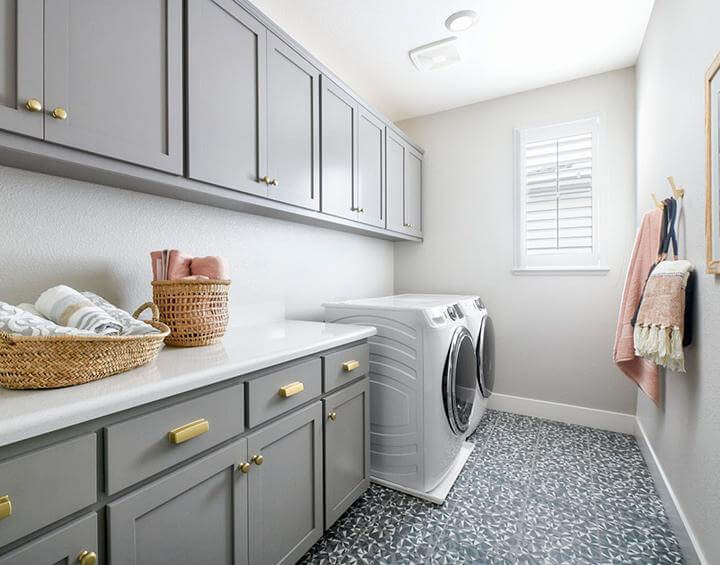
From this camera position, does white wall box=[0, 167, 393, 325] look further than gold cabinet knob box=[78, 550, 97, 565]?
Yes

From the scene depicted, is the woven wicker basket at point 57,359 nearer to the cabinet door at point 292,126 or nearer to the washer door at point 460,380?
the cabinet door at point 292,126

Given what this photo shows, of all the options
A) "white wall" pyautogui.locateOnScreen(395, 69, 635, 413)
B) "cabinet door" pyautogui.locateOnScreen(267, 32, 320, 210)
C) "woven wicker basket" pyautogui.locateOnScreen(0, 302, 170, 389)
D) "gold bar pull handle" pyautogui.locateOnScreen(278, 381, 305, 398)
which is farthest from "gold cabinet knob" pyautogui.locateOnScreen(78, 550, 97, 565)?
"white wall" pyautogui.locateOnScreen(395, 69, 635, 413)

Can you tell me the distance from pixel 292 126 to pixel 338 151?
1.37 ft

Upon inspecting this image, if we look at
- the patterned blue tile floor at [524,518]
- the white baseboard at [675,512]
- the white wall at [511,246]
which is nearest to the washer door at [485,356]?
the white wall at [511,246]

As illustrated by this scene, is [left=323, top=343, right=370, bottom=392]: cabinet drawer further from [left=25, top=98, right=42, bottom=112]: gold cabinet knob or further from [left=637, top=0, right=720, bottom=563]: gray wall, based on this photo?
[left=637, top=0, right=720, bottom=563]: gray wall

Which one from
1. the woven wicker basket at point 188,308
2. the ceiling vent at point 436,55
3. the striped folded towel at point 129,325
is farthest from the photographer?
the ceiling vent at point 436,55

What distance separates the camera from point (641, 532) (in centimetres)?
161

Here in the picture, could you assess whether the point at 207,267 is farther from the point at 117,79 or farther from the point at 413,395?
the point at 413,395

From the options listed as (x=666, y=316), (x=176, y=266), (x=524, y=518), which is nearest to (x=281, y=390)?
(x=176, y=266)

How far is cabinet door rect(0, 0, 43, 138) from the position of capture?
88cm

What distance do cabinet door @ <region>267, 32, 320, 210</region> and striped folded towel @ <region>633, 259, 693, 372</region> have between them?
5.20ft

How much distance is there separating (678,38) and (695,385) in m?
1.46

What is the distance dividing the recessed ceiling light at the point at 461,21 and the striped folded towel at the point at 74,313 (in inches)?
88.6

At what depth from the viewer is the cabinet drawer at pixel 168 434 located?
80 centimetres
